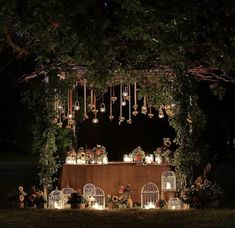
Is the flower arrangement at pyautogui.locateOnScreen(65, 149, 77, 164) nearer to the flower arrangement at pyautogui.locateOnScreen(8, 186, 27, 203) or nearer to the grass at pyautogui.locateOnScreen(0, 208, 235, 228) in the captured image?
the flower arrangement at pyautogui.locateOnScreen(8, 186, 27, 203)

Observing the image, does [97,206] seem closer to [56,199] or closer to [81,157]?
[56,199]

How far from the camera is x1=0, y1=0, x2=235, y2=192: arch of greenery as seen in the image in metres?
12.6

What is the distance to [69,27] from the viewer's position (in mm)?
12797

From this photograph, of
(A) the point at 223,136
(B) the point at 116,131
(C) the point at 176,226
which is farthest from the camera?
(A) the point at 223,136

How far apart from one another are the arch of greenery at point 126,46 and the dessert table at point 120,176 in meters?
0.66

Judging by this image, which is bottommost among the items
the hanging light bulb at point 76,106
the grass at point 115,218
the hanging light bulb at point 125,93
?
the grass at point 115,218

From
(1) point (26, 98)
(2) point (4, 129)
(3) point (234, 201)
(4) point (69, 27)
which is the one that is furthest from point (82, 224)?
(2) point (4, 129)

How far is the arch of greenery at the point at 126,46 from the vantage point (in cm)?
1263

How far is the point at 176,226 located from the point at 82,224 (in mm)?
1616

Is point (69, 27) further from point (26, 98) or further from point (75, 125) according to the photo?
point (75, 125)

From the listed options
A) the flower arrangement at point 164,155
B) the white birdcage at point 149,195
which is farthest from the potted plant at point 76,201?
the flower arrangement at point 164,155

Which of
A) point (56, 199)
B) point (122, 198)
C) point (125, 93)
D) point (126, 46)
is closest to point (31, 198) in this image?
point (56, 199)

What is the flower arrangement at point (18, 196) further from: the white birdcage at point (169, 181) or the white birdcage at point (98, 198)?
the white birdcage at point (169, 181)

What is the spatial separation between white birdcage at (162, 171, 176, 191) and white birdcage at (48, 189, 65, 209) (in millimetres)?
2191
